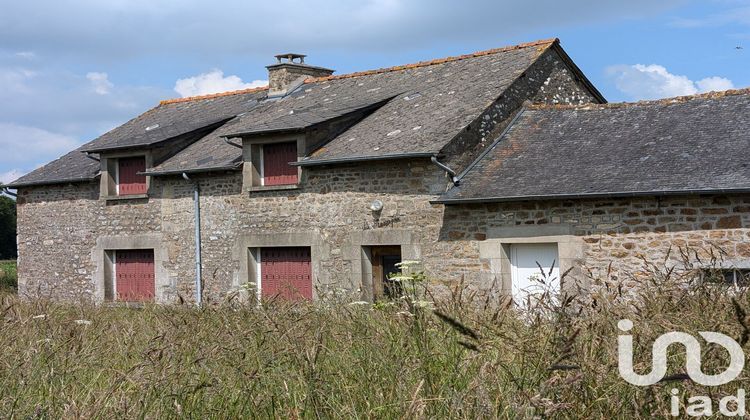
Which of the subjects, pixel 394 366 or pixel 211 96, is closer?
pixel 394 366

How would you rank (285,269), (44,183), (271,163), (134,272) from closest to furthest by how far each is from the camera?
(285,269)
(271,163)
(134,272)
(44,183)

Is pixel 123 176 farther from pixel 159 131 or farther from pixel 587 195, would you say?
pixel 587 195

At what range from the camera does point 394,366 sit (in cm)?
464

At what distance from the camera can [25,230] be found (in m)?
19.0

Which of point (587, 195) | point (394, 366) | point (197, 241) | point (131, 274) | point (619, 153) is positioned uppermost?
point (619, 153)

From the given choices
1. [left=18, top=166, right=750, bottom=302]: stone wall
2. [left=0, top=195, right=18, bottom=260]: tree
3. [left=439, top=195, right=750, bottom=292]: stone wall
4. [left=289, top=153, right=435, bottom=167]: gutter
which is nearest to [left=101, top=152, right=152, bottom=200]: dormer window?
[left=18, top=166, right=750, bottom=302]: stone wall

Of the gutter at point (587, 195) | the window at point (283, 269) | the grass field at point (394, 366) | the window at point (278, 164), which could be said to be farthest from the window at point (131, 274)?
the grass field at point (394, 366)

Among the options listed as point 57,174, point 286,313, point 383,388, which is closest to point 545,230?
point 286,313

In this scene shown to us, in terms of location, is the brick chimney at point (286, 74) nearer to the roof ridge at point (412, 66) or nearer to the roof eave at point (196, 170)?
the roof ridge at point (412, 66)

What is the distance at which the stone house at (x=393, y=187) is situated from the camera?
39.2 feet

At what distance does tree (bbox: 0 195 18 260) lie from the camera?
5172 cm

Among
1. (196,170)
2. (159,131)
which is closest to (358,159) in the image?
(196,170)

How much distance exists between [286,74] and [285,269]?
5.24 meters

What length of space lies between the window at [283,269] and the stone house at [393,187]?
4cm
